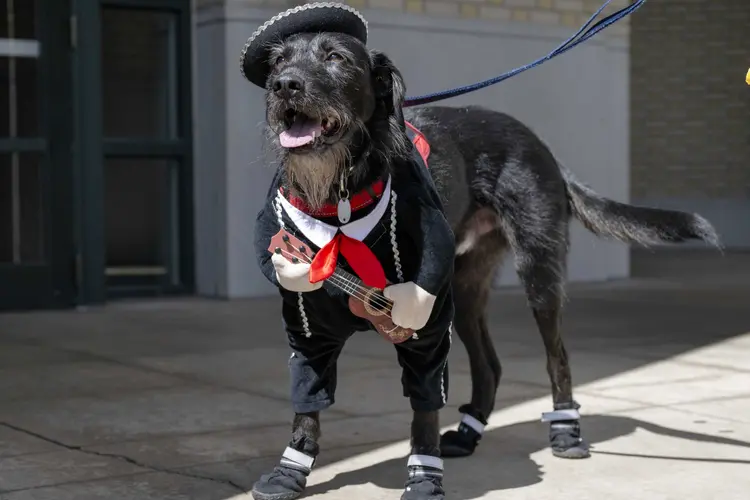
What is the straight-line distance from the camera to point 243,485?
173 inches

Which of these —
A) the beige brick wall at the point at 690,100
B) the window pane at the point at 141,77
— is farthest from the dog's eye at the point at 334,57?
the beige brick wall at the point at 690,100

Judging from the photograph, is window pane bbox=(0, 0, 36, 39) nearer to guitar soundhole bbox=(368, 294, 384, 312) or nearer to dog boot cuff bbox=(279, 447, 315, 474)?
dog boot cuff bbox=(279, 447, 315, 474)

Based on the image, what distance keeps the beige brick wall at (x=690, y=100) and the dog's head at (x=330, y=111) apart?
551 inches

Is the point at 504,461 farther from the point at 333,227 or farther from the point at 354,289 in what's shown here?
the point at 333,227

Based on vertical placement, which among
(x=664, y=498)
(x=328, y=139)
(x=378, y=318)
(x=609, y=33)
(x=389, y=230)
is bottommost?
(x=664, y=498)

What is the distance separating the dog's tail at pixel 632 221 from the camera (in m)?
5.02

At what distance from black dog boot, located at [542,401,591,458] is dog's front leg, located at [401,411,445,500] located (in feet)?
2.67

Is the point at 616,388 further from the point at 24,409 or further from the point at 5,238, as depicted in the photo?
the point at 5,238

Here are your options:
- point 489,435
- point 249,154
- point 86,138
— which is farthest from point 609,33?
point 489,435

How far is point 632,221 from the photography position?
5.20m

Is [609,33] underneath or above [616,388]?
above

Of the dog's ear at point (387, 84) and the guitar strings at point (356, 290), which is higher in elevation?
the dog's ear at point (387, 84)

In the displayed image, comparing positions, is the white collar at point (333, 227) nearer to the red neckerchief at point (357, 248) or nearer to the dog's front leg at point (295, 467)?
the red neckerchief at point (357, 248)

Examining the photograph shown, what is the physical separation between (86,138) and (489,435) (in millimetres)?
5943
